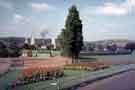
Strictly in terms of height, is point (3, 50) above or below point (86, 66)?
above

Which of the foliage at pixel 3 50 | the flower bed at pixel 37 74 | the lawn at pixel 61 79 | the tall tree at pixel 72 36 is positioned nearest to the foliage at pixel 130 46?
the lawn at pixel 61 79

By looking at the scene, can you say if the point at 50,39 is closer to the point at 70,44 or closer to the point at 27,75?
the point at 70,44

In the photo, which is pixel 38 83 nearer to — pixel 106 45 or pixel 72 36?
pixel 72 36

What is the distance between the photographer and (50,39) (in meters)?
8.00

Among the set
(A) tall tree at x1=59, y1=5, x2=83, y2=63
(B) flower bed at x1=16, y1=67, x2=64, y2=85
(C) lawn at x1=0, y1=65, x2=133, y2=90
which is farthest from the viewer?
(A) tall tree at x1=59, y1=5, x2=83, y2=63

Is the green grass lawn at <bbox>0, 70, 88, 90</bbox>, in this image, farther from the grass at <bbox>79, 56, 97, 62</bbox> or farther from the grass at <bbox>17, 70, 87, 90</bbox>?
the grass at <bbox>79, 56, 97, 62</bbox>

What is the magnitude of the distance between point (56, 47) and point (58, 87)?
3.67ft

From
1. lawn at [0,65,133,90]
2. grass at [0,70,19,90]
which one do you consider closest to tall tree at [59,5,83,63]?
lawn at [0,65,133,90]

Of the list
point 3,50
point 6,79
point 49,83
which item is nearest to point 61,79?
point 49,83

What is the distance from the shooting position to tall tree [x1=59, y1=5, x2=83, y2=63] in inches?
325

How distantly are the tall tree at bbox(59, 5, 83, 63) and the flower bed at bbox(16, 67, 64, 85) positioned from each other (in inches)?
24.4

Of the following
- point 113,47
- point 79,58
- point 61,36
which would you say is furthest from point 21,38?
point 113,47

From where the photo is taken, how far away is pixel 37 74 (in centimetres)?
819

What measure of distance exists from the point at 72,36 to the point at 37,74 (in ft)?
4.80
